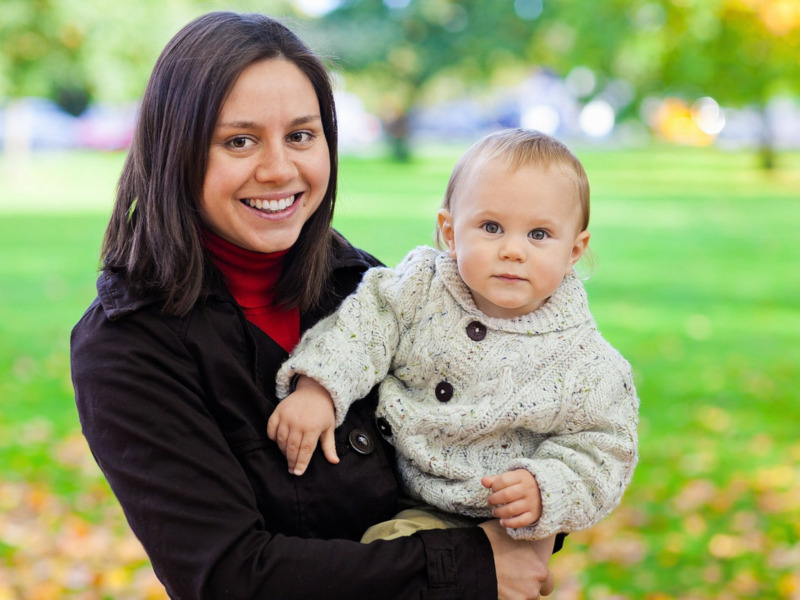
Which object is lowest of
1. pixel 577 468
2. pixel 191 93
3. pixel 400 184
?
pixel 400 184

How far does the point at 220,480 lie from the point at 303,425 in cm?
24

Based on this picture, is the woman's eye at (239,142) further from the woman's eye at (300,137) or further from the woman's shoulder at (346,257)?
the woman's shoulder at (346,257)

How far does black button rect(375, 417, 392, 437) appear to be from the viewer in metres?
2.44

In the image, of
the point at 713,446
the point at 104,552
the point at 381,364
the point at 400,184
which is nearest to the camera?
the point at 381,364

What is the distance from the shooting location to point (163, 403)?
81.9 inches

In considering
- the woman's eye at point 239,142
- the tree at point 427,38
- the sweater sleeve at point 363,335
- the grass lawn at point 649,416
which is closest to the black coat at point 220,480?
the sweater sleeve at point 363,335

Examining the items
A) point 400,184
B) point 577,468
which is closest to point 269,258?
→ point 577,468

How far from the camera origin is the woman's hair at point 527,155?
7.84ft

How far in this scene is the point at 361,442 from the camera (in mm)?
2369

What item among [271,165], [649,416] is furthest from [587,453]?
[649,416]

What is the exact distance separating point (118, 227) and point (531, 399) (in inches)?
41.9

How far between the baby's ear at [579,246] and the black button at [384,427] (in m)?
0.61

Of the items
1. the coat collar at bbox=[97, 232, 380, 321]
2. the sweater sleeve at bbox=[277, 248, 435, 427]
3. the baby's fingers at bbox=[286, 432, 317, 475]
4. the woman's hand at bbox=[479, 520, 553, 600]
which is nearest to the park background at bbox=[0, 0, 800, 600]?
the sweater sleeve at bbox=[277, 248, 435, 427]

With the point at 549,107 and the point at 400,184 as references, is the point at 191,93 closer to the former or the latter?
the point at 400,184
